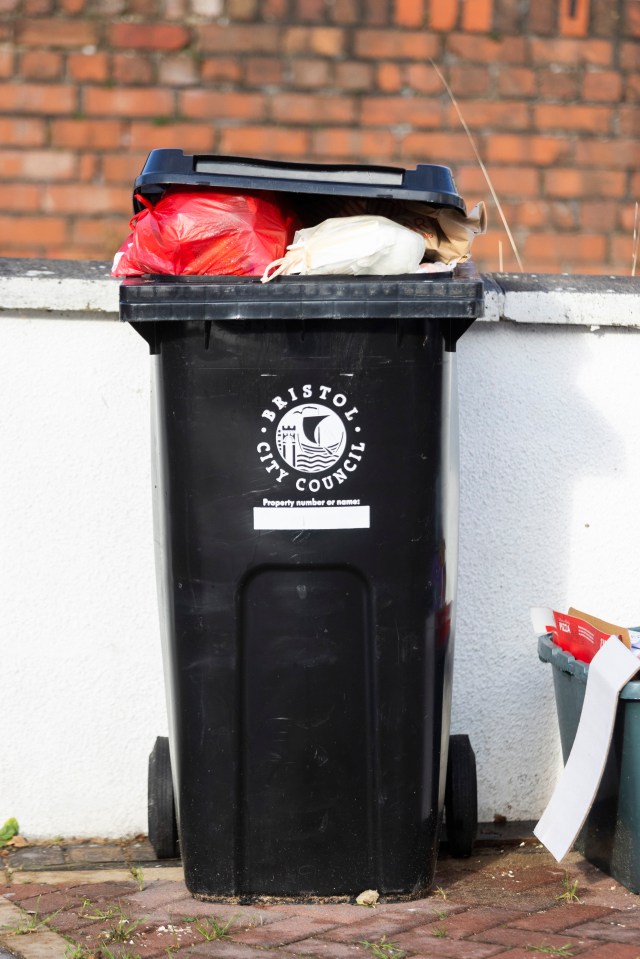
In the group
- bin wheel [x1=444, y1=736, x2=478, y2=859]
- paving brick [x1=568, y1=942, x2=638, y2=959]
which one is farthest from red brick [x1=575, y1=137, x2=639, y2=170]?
paving brick [x1=568, y1=942, x2=638, y2=959]

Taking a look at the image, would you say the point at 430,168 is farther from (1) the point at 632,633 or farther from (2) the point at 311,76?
(2) the point at 311,76

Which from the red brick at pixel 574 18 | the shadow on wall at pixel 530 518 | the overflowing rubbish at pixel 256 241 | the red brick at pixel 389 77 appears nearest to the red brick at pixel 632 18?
the red brick at pixel 574 18

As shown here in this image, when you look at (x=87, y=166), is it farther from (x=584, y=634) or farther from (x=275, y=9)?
(x=584, y=634)

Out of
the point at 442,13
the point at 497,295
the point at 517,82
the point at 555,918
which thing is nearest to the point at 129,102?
the point at 442,13

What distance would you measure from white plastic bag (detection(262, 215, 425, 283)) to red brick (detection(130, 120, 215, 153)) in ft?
8.56

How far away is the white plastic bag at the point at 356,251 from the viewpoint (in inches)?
104

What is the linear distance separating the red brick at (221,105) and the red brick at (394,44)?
0.49m

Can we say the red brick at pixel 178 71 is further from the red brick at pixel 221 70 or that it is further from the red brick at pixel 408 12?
the red brick at pixel 408 12

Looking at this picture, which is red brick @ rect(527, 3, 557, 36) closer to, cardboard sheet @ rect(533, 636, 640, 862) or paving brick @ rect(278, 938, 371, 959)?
cardboard sheet @ rect(533, 636, 640, 862)

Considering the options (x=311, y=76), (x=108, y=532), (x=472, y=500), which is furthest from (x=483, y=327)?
(x=311, y=76)

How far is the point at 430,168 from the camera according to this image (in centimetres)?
277

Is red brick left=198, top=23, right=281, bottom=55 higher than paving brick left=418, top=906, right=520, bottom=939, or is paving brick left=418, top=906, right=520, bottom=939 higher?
red brick left=198, top=23, right=281, bottom=55

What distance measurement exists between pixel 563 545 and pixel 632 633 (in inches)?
15.5

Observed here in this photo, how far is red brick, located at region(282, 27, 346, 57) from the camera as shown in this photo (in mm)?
5125
